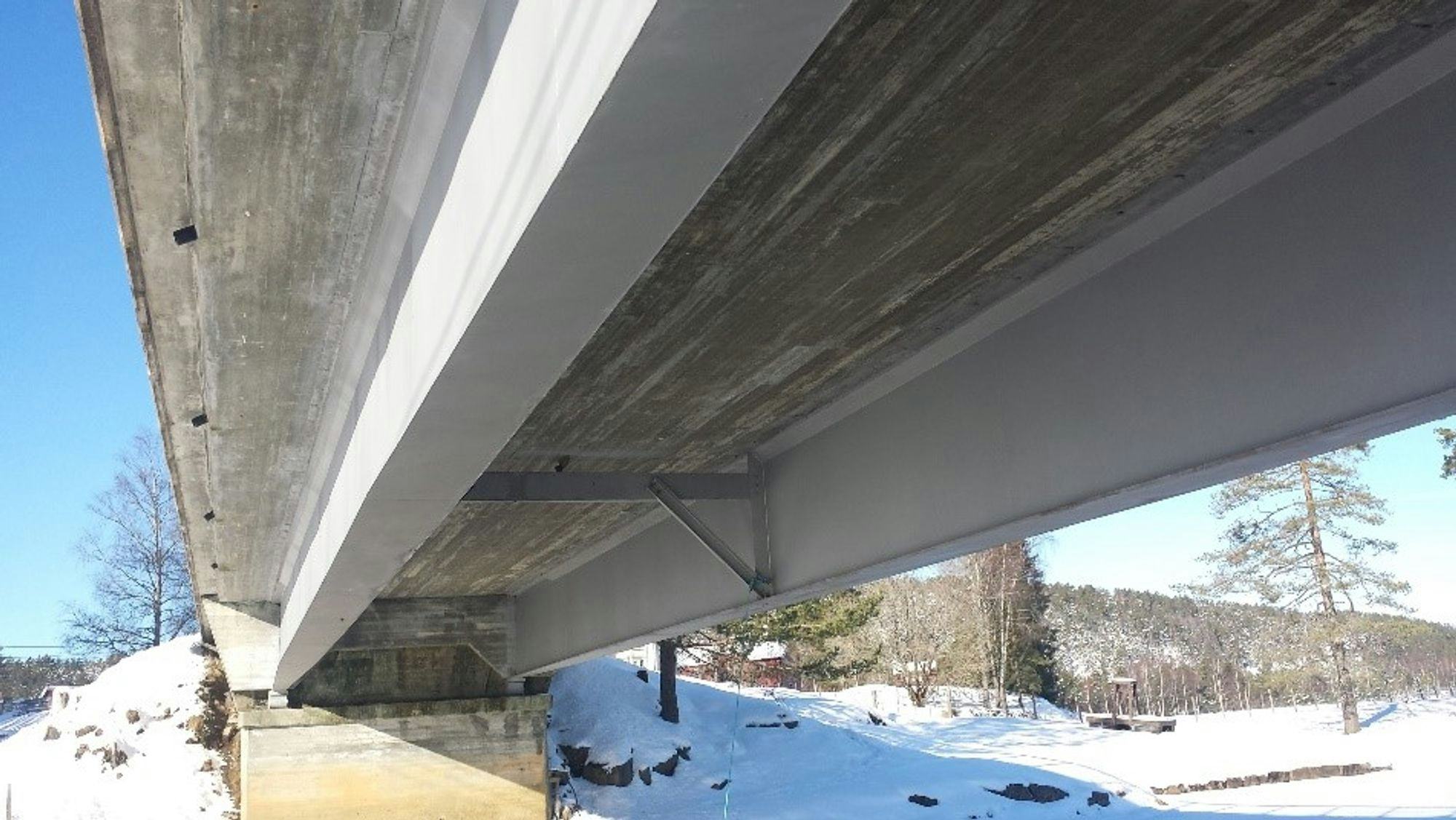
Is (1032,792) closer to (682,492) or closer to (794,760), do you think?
(794,760)

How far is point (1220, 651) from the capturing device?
324 feet

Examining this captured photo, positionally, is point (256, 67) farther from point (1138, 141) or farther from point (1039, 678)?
point (1039, 678)

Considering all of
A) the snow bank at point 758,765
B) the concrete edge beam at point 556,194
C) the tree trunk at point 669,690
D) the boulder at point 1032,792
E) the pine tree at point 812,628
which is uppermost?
the concrete edge beam at point 556,194

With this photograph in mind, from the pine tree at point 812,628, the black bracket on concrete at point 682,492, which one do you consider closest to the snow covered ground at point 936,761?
the pine tree at point 812,628

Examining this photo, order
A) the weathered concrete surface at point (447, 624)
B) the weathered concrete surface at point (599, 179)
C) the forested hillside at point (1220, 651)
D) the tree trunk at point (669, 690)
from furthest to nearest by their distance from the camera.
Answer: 1. the forested hillside at point (1220, 651)
2. the tree trunk at point (669, 690)
3. the weathered concrete surface at point (447, 624)
4. the weathered concrete surface at point (599, 179)

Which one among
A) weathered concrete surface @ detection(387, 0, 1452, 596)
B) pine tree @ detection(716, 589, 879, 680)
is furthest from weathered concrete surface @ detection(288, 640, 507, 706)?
weathered concrete surface @ detection(387, 0, 1452, 596)

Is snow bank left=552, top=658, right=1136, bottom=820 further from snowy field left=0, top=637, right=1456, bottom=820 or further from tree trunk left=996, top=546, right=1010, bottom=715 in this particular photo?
tree trunk left=996, top=546, right=1010, bottom=715

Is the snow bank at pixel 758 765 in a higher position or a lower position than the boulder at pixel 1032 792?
higher

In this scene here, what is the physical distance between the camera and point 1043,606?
61625 millimetres

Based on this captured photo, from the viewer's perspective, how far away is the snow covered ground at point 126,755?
70.3 ft

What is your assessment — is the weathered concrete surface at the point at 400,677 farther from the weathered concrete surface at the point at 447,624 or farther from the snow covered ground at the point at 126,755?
the snow covered ground at the point at 126,755

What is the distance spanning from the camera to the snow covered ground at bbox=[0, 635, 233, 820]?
21.4 metres

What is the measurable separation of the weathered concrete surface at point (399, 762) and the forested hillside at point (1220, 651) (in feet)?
89.8

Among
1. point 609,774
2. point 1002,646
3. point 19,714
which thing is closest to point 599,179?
point 609,774
